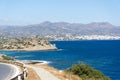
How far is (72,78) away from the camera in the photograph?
115ft

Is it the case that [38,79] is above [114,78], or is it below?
above

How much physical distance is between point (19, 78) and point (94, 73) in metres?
17.0

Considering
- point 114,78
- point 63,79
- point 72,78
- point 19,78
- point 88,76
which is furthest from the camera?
point 114,78

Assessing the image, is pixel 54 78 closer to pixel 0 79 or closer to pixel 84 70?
pixel 0 79

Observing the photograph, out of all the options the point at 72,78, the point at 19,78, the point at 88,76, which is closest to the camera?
the point at 19,78

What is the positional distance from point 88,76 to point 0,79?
35.3ft

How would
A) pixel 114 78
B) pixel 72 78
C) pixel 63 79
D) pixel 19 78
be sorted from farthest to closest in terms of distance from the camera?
pixel 114 78, pixel 72 78, pixel 63 79, pixel 19 78

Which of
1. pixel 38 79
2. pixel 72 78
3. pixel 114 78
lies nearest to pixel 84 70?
pixel 72 78

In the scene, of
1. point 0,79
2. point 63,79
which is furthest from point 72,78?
point 0,79

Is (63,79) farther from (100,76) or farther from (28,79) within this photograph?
(100,76)

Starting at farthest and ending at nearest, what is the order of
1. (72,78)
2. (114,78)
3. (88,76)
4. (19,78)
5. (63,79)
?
(114,78) < (88,76) < (72,78) < (63,79) < (19,78)

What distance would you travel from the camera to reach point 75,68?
4356 cm

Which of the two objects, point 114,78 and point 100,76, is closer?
point 100,76

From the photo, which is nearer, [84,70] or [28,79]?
[28,79]
